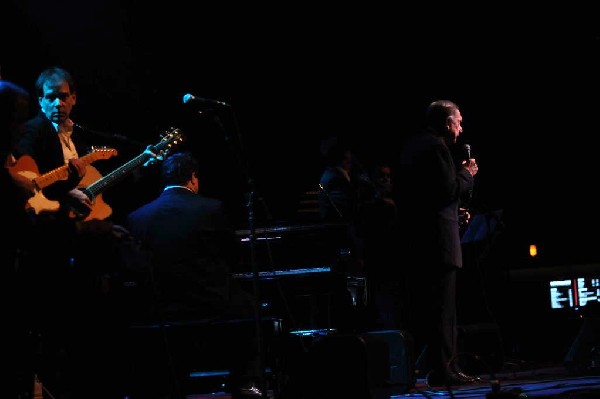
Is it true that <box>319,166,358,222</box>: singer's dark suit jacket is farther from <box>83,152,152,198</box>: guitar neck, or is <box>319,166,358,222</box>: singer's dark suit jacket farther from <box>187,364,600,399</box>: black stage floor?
<box>83,152,152,198</box>: guitar neck

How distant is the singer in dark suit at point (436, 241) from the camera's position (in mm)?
5539

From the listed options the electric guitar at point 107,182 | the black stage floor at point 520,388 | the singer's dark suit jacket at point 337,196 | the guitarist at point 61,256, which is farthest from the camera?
the singer's dark suit jacket at point 337,196

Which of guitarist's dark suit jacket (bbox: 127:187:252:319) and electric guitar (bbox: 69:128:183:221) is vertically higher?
electric guitar (bbox: 69:128:183:221)

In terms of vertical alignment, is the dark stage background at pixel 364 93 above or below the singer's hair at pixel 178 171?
above

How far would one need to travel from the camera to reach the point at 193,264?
4984 millimetres

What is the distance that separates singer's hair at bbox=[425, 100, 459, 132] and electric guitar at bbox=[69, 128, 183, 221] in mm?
1811

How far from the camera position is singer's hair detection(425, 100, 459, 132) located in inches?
229

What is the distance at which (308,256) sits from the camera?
19.7 feet

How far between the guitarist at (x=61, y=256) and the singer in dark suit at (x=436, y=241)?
218 centimetres

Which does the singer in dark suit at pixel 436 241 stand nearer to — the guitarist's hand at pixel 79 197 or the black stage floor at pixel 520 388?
the black stage floor at pixel 520 388

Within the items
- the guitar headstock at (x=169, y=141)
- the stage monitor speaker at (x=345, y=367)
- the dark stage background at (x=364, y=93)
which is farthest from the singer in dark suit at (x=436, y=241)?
the dark stage background at (x=364, y=93)

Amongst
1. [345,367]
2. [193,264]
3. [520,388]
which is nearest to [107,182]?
[193,264]

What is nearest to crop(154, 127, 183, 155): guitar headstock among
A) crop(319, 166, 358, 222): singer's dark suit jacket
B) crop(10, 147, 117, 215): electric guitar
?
crop(10, 147, 117, 215): electric guitar

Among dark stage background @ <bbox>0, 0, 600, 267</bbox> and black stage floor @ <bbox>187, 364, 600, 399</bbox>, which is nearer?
black stage floor @ <bbox>187, 364, 600, 399</bbox>
